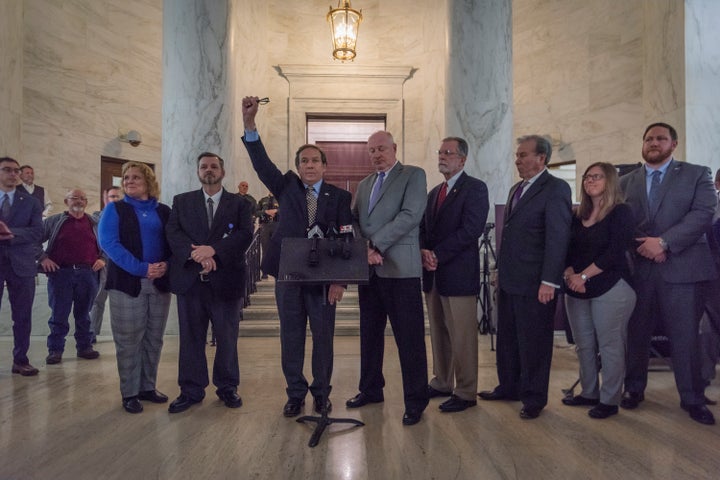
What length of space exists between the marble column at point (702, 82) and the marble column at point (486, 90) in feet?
7.56

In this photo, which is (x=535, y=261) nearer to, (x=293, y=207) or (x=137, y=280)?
(x=293, y=207)

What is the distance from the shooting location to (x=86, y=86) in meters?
10.0

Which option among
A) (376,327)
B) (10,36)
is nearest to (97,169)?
(10,36)

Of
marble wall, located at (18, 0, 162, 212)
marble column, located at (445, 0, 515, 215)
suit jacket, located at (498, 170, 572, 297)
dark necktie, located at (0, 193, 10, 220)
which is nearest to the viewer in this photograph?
suit jacket, located at (498, 170, 572, 297)

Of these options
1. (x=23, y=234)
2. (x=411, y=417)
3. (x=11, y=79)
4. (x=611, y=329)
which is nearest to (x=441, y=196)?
(x=611, y=329)

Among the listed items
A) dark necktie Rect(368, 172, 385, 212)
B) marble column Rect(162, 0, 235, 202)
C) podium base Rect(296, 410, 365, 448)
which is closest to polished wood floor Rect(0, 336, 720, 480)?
podium base Rect(296, 410, 365, 448)

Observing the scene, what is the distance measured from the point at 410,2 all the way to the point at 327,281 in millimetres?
9869

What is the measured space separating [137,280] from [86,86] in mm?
8201

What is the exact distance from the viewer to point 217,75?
6875 millimetres

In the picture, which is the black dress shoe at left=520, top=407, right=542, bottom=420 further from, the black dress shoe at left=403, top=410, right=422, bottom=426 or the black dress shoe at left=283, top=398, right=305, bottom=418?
the black dress shoe at left=283, top=398, right=305, bottom=418

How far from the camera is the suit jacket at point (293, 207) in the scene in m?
3.36

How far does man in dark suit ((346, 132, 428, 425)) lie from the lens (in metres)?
3.26

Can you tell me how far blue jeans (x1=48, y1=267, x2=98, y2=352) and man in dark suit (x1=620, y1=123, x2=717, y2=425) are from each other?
518cm

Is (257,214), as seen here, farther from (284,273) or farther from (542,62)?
(542,62)
